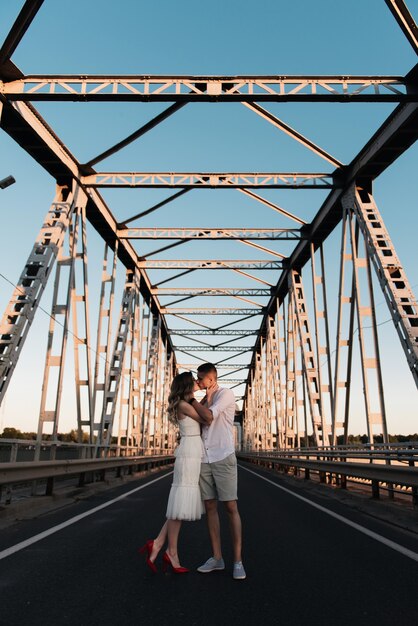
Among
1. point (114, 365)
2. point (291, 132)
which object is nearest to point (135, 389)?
point (114, 365)

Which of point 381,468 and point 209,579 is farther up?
point 381,468

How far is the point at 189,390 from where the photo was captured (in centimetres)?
436

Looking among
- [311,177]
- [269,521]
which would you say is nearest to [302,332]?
Answer: [311,177]

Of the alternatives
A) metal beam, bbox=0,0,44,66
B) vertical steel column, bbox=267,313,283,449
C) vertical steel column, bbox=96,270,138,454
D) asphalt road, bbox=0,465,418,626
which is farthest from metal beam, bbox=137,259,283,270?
asphalt road, bbox=0,465,418,626

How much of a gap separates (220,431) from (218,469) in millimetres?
310

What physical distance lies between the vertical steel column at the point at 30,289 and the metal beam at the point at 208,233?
6.15m

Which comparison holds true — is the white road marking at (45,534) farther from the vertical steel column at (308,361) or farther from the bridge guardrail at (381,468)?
the vertical steel column at (308,361)

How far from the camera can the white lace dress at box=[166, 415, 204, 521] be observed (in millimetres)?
4062

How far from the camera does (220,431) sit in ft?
14.2

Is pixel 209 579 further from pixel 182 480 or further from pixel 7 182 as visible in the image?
pixel 7 182

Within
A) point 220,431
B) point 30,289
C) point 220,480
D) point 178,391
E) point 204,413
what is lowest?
point 220,480

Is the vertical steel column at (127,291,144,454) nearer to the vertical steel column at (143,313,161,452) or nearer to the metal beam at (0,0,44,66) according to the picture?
the vertical steel column at (143,313,161,452)

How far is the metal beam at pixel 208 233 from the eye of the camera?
1991 cm

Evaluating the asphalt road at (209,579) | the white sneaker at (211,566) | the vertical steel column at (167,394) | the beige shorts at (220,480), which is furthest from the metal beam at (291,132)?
the vertical steel column at (167,394)
